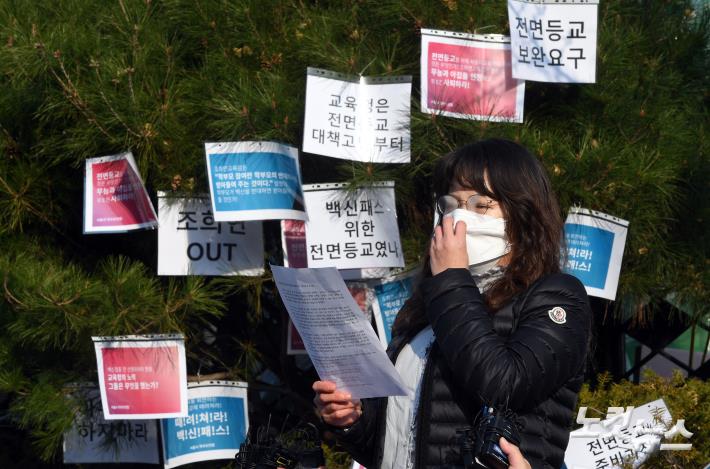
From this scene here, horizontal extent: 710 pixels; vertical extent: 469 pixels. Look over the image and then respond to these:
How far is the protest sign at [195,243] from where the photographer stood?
3188 millimetres

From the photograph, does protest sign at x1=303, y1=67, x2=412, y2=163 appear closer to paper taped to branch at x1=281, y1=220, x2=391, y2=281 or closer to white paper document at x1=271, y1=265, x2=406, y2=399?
paper taped to branch at x1=281, y1=220, x2=391, y2=281

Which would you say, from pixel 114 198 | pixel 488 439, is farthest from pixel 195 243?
pixel 488 439

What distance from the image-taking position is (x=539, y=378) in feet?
5.14

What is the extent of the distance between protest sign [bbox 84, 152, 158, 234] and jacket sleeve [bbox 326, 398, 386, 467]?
1.49m

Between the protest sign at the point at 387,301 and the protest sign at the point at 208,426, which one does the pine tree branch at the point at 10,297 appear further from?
the protest sign at the point at 387,301

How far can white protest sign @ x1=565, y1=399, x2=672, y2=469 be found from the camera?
2648 millimetres

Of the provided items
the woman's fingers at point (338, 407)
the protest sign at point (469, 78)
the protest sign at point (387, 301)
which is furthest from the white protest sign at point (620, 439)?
the woman's fingers at point (338, 407)

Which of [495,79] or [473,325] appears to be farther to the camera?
[495,79]

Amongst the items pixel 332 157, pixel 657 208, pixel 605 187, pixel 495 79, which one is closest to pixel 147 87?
pixel 332 157

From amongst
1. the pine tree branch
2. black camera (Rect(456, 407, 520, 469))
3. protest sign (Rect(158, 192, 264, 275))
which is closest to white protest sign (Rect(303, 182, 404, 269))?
protest sign (Rect(158, 192, 264, 275))

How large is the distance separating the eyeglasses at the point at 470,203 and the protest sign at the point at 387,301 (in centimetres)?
133

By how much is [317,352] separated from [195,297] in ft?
4.55

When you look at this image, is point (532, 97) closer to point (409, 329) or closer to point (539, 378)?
point (409, 329)

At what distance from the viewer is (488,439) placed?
1.47 m
